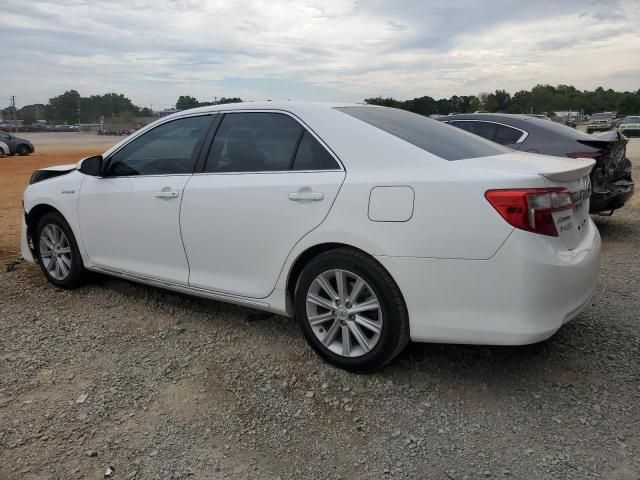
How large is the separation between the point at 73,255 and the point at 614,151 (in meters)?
6.01

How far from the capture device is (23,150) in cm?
2820

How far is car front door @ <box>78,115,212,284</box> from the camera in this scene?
411 centimetres

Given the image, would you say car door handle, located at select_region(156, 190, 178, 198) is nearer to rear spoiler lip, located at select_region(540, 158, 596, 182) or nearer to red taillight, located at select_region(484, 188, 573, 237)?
red taillight, located at select_region(484, 188, 573, 237)

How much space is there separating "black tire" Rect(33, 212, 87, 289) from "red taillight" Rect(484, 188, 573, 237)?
11.7 ft

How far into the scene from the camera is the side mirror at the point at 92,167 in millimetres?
Answer: 4570

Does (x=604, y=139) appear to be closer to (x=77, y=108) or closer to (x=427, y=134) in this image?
(x=427, y=134)

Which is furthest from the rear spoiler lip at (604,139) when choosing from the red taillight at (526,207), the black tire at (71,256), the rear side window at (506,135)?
the black tire at (71,256)

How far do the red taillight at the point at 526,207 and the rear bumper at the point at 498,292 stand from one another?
5 centimetres

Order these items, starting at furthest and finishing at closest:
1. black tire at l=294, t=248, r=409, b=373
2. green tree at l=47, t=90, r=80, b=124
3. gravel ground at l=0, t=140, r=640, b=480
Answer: green tree at l=47, t=90, r=80, b=124
black tire at l=294, t=248, r=409, b=373
gravel ground at l=0, t=140, r=640, b=480

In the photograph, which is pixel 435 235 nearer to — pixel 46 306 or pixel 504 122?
pixel 46 306

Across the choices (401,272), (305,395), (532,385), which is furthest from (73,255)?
(532,385)

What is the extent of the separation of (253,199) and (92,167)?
1.71 metres

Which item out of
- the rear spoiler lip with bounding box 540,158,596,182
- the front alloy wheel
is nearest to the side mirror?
the front alloy wheel

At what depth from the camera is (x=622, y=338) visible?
152 inches
